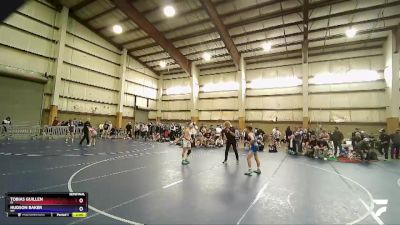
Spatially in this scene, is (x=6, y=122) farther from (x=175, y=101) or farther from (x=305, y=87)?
(x=305, y=87)

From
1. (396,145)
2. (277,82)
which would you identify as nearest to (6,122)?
(277,82)

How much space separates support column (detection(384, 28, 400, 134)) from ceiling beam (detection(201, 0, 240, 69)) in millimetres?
14527

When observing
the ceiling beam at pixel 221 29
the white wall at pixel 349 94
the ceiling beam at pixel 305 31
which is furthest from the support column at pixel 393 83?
the ceiling beam at pixel 221 29

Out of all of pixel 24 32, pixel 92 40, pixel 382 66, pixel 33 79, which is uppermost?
pixel 92 40

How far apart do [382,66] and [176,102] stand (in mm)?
24641

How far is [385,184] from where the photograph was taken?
7.61 m

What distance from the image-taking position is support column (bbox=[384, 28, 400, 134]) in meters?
20.6

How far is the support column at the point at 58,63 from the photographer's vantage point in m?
22.6

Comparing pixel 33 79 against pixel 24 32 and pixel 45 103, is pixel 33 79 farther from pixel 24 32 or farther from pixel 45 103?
pixel 24 32

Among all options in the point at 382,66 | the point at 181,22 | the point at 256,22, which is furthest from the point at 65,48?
the point at 382,66

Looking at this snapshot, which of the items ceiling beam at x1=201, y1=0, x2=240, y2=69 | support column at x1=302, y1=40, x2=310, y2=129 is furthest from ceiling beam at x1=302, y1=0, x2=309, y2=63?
ceiling beam at x1=201, y1=0, x2=240, y2=69

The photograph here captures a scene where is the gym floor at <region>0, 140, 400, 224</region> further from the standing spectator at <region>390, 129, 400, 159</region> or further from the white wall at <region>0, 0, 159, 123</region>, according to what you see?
the white wall at <region>0, 0, 159, 123</region>

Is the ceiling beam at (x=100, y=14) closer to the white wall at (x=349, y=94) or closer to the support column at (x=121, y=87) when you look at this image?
the support column at (x=121, y=87)
